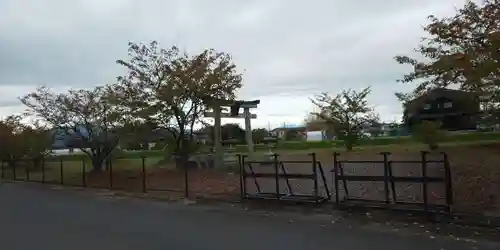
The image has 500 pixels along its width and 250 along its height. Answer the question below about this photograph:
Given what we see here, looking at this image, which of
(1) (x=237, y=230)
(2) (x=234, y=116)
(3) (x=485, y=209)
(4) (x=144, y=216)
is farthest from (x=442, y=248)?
(2) (x=234, y=116)

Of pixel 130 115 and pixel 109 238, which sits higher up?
pixel 130 115

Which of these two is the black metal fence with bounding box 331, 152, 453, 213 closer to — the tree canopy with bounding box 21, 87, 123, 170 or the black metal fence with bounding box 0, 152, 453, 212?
the black metal fence with bounding box 0, 152, 453, 212

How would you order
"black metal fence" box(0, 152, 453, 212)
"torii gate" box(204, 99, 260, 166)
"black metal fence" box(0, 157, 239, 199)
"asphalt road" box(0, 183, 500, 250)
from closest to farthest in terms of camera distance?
1. "asphalt road" box(0, 183, 500, 250)
2. "black metal fence" box(0, 152, 453, 212)
3. "black metal fence" box(0, 157, 239, 199)
4. "torii gate" box(204, 99, 260, 166)

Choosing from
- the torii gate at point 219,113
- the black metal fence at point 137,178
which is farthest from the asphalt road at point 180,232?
the torii gate at point 219,113

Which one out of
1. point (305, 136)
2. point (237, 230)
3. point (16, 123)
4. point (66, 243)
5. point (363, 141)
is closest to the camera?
point (66, 243)

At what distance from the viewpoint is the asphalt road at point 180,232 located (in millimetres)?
7922

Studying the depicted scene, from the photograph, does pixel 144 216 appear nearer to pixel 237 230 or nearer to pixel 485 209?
pixel 237 230

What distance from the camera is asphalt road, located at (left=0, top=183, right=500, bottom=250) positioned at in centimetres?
792

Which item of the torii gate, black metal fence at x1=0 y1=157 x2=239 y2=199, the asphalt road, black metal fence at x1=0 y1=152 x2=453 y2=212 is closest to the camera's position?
the asphalt road

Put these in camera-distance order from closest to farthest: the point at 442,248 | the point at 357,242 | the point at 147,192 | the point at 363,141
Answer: the point at 442,248 → the point at 357,242 → the point at 147,192 → the point at 363,141

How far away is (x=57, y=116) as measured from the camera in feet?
81.7

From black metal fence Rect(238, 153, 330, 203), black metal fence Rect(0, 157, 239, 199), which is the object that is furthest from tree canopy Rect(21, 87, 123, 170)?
black metal fence Rect(238, 153, 330, 203)

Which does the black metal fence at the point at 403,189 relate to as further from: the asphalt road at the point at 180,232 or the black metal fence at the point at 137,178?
the black metal fence at the point at 137,178

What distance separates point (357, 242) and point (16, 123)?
29.8 meters
